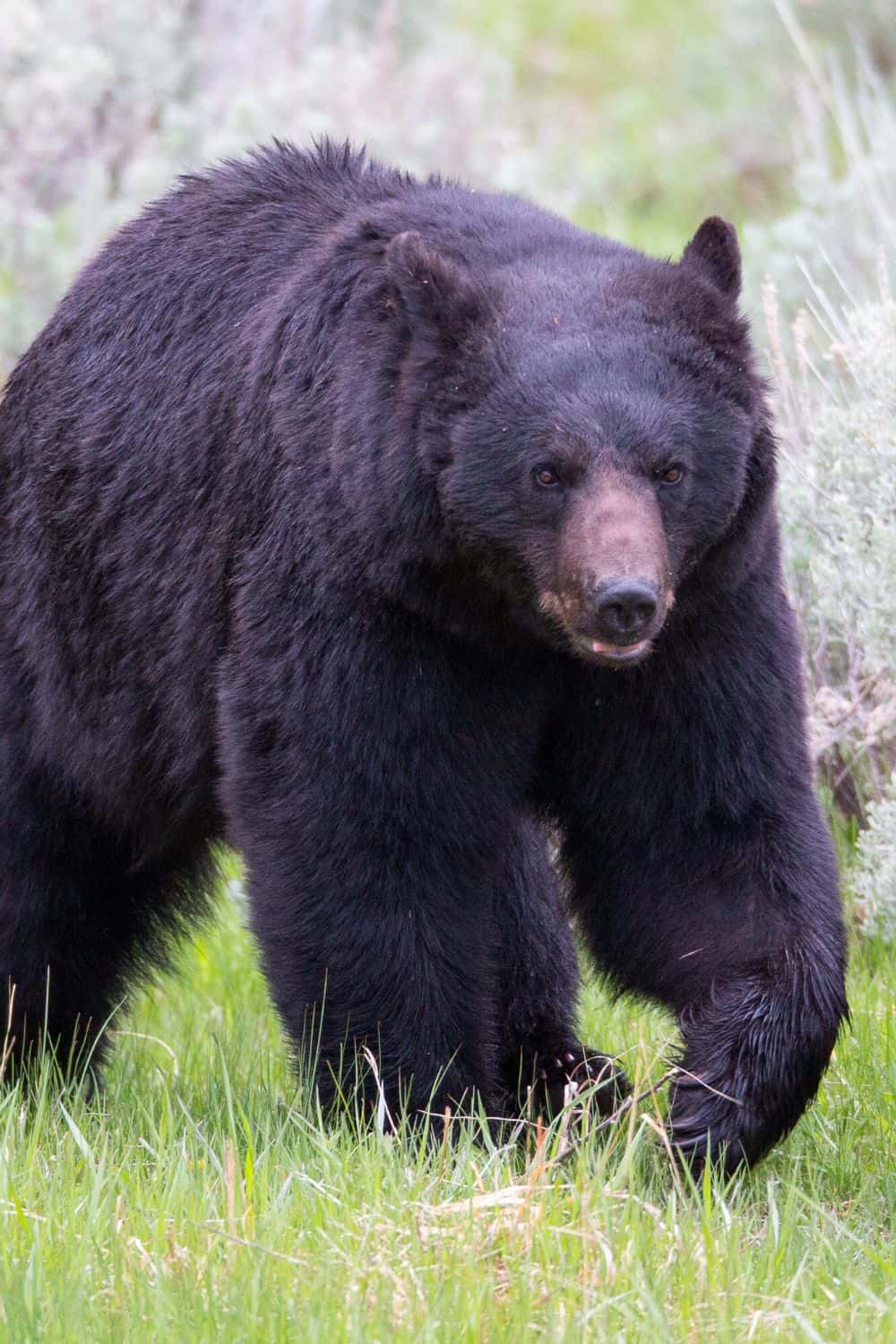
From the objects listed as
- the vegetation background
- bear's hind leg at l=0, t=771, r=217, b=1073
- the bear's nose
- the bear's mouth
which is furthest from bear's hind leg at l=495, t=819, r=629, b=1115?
the bear's nose

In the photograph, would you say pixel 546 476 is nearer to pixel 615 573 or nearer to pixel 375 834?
pixel 615 573

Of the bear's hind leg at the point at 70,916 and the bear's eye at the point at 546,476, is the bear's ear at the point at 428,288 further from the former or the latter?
the bear's hind leg at the point at 70,916

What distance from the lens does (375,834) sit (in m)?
3.81

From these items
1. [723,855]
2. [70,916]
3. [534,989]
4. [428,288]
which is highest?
[428,288]

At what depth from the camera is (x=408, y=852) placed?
3826 millimetres

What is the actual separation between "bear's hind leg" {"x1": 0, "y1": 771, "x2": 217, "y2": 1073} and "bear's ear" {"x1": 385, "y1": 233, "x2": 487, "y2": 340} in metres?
1.56

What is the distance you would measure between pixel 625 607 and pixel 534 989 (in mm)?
1617

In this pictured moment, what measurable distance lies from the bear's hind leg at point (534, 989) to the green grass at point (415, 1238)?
62 centimetres

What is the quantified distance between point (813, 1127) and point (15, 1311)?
1.89 meters

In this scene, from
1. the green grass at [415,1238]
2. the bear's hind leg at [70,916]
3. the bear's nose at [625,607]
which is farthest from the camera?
the bear's hind leg at [70,916]

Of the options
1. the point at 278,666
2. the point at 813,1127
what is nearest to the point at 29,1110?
the point at 278,666

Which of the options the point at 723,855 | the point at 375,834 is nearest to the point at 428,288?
the point at 375,834

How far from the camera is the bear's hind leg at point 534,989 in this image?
4738mm

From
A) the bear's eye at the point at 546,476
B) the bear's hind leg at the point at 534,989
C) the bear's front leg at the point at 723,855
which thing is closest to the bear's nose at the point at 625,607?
the bear's eye at the point at 546,476
